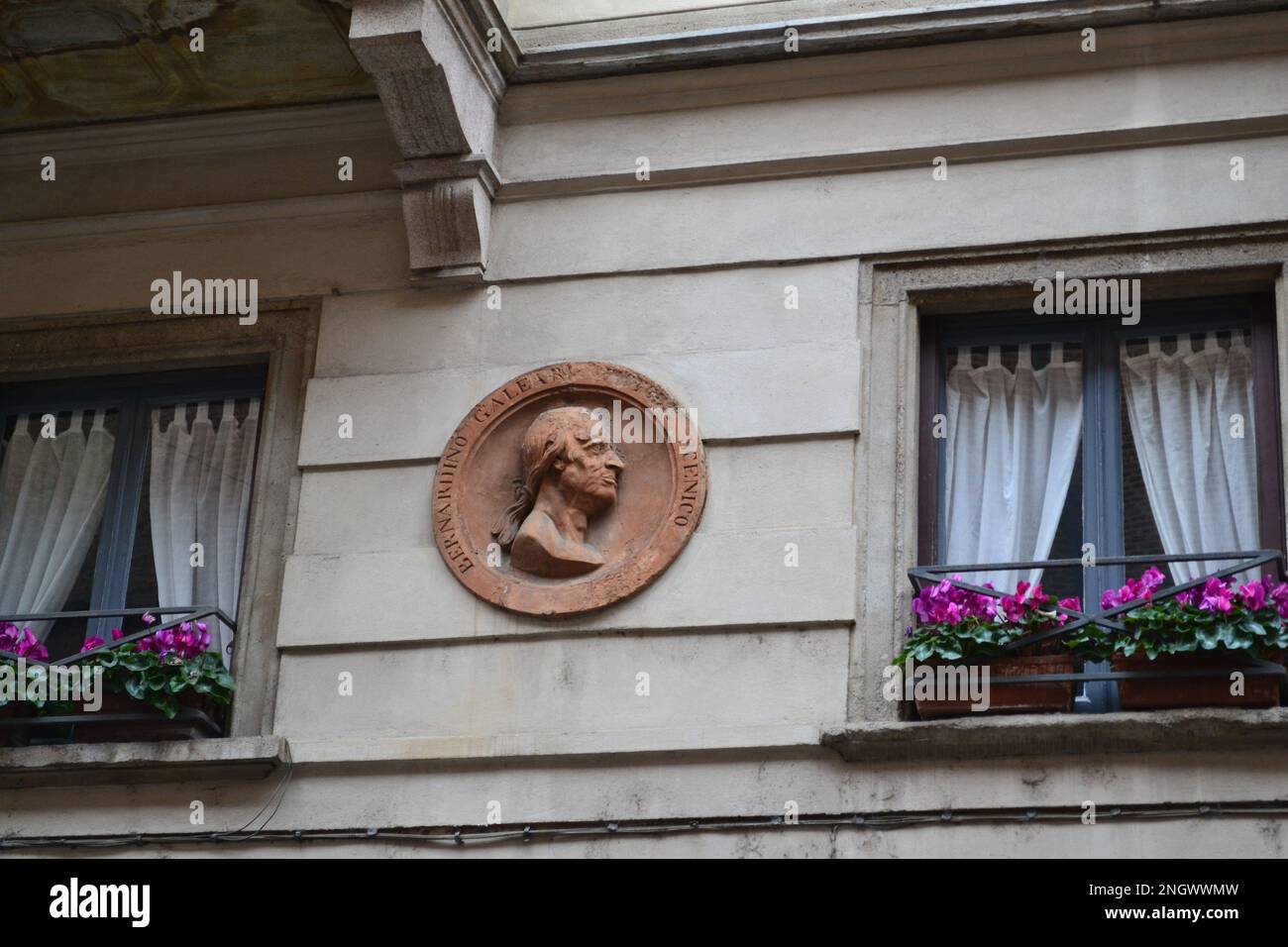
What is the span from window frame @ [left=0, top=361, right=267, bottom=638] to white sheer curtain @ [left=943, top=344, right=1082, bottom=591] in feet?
12.6

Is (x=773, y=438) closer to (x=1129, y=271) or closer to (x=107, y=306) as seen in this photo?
(x=1129, y=271)

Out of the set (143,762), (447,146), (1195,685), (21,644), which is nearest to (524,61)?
(447,146)

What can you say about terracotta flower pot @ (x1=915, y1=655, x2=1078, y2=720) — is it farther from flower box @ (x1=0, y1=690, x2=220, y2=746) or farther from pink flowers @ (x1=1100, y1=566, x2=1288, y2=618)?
flower box @ (x1=0, y1=690, x2=220, y2=746)

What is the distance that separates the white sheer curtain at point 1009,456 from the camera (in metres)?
11.5

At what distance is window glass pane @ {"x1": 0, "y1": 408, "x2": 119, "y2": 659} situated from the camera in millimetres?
12375

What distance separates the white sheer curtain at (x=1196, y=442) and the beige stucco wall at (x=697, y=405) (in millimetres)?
686

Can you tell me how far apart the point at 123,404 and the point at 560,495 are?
2811mm

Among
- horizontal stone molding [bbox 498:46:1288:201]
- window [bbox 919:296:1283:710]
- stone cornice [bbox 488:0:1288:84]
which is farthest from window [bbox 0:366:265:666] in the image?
window [bbox 919:296:1283:710]

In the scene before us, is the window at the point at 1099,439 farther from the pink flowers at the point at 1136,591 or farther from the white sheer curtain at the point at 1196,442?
the pink flowers at the point at 1136,591

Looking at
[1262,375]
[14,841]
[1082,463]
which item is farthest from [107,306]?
[1262,375]

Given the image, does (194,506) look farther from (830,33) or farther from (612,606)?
(830,33)

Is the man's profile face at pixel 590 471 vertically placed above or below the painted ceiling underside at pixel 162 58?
below

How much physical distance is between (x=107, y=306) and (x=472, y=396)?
2.29m

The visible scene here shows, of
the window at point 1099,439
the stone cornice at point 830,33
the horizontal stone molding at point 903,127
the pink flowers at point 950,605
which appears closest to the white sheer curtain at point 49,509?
the horizontal stone molding at point 903,127
